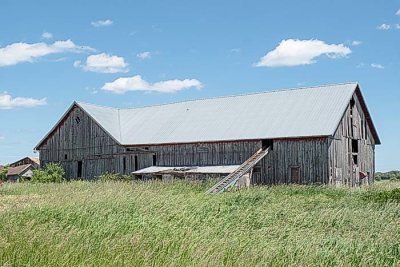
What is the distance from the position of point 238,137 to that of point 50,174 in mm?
19451

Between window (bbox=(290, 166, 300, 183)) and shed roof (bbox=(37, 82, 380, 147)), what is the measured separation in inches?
101

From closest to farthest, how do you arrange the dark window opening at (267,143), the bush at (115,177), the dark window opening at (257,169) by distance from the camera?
the dark window opening at (267,143) → the dark window opening at (257,169) → the bush at (115,177)

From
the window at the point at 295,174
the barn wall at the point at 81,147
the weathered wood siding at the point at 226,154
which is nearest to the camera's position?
the weathered wood siding at the point at 226,154

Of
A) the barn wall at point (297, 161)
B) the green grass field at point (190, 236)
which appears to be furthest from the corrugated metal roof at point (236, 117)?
the green grass field at point (190, 236)

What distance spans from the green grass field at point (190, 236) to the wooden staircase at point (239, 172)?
11.3 m

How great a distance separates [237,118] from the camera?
4094 centimetres

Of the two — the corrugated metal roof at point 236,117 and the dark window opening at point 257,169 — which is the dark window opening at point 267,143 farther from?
the dark window opening at point 257,169

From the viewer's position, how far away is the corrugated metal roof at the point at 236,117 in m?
36.5

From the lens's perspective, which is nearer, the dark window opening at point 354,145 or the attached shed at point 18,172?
the dark window opening at point 354,145

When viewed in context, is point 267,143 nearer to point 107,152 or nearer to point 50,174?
point 107,152

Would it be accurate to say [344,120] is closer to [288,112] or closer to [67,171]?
[288,112]

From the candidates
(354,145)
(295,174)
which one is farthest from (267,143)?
(354,145)

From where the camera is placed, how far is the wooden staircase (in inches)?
1205

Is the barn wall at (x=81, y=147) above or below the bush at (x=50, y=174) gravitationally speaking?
above
